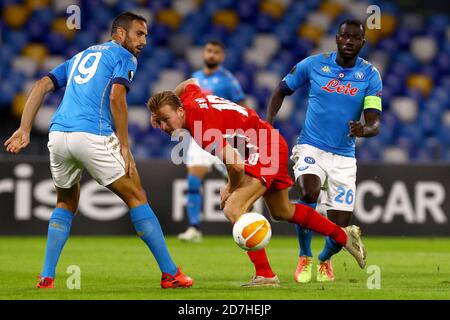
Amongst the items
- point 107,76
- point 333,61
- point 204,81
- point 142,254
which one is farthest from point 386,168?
point 107,76

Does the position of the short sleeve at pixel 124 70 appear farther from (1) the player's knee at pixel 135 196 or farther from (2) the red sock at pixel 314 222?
(2) the red sock at pixel 314 222

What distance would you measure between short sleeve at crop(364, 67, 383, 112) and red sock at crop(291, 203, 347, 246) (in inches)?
43.2

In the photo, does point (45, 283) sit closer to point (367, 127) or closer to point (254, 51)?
point (367, 127)

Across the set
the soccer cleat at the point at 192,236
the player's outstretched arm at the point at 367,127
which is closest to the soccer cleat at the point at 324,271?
the player's outstretched arm at the point at 367,127

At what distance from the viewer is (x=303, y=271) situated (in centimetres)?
727

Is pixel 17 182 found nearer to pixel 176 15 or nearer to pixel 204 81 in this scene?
pixel 204 81

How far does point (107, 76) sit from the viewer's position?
20.9 ft

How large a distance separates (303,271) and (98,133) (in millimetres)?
2022

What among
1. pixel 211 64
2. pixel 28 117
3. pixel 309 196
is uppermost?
pixel 211 64

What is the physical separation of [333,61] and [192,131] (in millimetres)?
1840

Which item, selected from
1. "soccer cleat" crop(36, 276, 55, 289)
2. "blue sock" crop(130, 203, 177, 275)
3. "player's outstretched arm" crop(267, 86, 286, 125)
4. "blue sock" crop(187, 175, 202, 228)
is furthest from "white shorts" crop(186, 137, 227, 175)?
"soccer cleat" crop(36, 276, 55, 289)

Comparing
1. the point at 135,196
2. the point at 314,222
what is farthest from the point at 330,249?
the point at 135,196

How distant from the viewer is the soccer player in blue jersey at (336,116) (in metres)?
7.50

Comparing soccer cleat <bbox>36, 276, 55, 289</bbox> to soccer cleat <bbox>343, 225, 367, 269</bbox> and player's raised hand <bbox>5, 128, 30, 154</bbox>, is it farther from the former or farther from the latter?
soccer cleat <bbox>343, 225, 367, 269</bbox>
